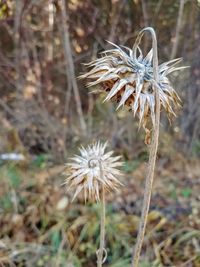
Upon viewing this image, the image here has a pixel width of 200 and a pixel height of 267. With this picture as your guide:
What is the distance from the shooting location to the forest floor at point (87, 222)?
2.91 m

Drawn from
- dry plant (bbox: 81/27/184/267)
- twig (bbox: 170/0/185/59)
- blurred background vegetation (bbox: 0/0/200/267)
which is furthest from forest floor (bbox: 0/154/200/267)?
dry plant (bbox: 81/27/184/267)

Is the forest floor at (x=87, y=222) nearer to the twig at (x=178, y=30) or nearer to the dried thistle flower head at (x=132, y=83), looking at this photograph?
the twig at (x=178, y=30)

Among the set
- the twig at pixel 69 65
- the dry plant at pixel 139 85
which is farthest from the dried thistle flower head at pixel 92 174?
the twig at pixel 69 65

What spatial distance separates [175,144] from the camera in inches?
155

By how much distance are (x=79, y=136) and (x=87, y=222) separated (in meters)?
0.84

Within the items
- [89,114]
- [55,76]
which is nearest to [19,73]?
[55,76]

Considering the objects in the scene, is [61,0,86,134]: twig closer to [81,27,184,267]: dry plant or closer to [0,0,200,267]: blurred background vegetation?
[0,0,200,267]: blurred background vegetation

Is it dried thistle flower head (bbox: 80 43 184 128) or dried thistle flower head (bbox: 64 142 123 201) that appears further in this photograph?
dried thistle flower head (bbox: 64 142 123 201)

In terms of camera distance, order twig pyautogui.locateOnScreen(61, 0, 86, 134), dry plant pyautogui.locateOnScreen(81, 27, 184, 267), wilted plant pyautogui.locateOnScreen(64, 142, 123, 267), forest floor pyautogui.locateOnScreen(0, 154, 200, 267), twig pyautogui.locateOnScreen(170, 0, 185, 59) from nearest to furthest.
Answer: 1. dry plant pyautogui.locateOnScreen(81, 27, 184, 267)
2. wilted plant pyautogui.locateOnScreen(64, 142, 123, 267)
3. forest floor pyautogui.locateOnScreen(0, 154, 200, 267)
4. twig pyautogui.locateOnScreen(170, 0, 185, 59)
5. twig pyautogui.locateOnScreen(61, 0, 86, 134)

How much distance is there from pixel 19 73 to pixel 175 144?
47.7 inches

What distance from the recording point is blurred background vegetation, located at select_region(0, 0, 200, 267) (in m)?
2.98

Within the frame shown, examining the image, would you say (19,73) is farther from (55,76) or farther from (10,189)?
(10,189)

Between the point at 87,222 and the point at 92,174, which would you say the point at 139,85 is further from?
the point at 87,222

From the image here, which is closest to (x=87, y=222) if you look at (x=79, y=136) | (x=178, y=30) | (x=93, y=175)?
(x=79, y=136)
